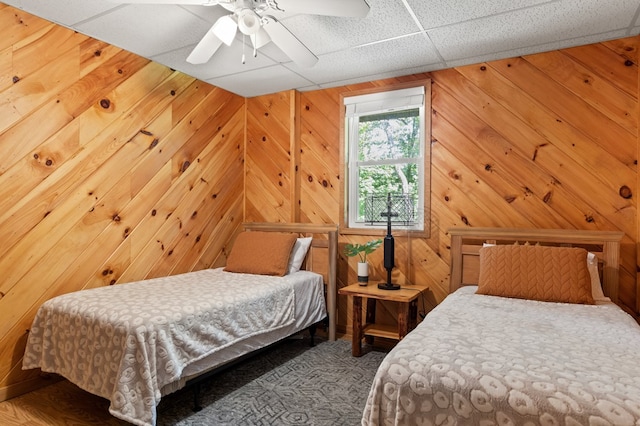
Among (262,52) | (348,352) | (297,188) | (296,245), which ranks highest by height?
(262,52)

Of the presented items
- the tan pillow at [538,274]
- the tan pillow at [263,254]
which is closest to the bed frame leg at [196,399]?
the tan pillow at [263,254]

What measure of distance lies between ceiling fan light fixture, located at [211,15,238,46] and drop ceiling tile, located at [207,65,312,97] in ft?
3.47

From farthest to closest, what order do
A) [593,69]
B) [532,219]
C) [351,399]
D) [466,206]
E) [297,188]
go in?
[297,188]
[466,206]
[532,219]
[593,69]
[351,399]

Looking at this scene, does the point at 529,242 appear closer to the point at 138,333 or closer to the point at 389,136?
the point at 389,136

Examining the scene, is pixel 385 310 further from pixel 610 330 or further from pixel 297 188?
pixel 610 330

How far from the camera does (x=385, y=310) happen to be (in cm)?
329

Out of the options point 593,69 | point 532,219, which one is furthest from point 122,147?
point 593,69

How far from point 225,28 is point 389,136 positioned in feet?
5.98

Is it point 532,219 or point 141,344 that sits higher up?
point 532,219

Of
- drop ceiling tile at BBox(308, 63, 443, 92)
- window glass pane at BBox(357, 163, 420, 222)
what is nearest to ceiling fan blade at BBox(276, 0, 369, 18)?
drop ceiling tile at BBox(308, 63, 443, 92)

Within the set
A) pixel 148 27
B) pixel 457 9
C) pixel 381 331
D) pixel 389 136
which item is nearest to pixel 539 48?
pixel 457 9

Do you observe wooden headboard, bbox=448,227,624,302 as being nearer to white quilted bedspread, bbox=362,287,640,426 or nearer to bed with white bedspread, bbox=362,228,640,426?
bed with white bedspread, bbox=362,228,640,426

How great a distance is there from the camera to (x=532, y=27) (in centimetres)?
242

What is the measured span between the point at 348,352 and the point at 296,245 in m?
1.00
